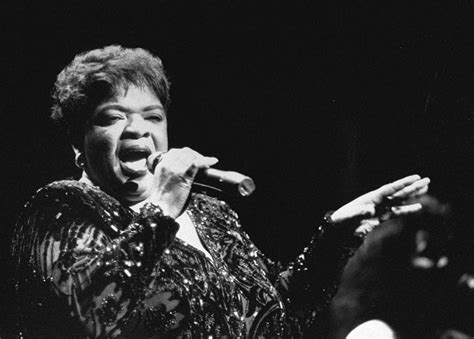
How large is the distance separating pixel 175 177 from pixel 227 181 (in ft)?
0.31

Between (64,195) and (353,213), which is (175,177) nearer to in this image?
(64,195)

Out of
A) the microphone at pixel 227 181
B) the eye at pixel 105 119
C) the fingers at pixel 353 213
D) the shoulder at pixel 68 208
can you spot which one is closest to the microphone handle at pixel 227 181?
the microphone at pixel 227 181

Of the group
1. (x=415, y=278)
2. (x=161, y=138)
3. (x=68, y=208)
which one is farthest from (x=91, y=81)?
(x=415, y=278)

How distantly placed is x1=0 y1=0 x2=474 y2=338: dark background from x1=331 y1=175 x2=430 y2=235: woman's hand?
9.1 inches

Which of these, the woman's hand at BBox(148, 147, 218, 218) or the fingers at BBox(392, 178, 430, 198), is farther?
the fingers at BBox(392, 178, 430, 198)

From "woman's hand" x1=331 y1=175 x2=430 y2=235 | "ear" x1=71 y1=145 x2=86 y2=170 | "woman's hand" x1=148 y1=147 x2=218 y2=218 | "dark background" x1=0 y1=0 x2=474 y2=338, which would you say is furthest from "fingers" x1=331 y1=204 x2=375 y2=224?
"ear" x1=71 y1=145 x2=86 y2=170

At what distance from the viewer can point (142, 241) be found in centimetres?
107

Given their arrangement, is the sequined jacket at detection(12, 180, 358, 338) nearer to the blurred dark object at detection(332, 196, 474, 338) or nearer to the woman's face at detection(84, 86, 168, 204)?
the woman's face at detection(84, 86, 168, 204)

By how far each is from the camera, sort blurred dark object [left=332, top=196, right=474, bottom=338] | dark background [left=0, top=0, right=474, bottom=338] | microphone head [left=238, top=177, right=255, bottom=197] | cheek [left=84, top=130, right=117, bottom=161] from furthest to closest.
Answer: blurred dark object [left=332, top=196, right=474, bottom=338]
dark background [left=0, top=0, right=474, bottom=338]
cheek [left=84, top=130, right=117, bottom=161]
microphone head [left=238, top=177, right=255, bottom=197]

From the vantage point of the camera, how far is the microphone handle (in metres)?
1.06

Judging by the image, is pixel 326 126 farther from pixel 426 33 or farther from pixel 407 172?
pixel 426 33

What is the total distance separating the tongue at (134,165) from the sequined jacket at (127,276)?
0.11 meters

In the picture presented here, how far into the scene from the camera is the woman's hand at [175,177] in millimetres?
Result: 1095

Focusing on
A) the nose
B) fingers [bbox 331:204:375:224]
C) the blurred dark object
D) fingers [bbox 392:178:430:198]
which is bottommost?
the blurred dark object
